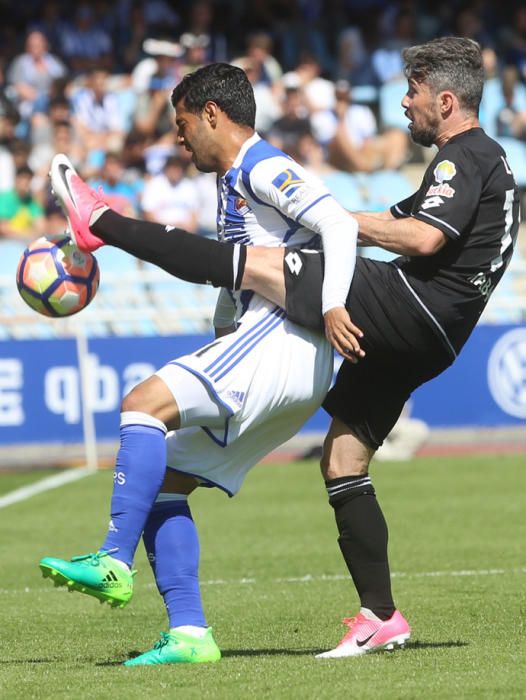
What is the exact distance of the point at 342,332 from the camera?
188 inches

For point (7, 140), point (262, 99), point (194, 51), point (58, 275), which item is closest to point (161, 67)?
point (194, 51)

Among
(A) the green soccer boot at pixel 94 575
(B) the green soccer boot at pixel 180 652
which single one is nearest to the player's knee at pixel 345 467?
(B) the green soccer boot at pixel 180 652

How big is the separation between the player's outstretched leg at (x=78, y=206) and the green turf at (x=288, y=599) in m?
1.56

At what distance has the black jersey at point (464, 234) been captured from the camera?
16.0 ft

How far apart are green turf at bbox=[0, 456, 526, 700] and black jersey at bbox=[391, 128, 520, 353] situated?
127 cm

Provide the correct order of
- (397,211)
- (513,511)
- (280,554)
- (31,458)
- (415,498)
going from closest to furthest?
(397,211) < (280,554) < (513,511) < (415,498) < (31,458)

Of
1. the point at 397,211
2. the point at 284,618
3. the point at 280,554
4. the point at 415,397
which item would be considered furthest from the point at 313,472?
the point at 397,211

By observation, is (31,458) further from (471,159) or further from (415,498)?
(471,159)

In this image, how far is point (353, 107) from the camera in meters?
18.0

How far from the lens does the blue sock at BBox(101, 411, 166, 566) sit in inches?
186

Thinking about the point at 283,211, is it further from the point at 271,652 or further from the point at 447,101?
the point at 271,652

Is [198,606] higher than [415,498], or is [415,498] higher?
[198,606]

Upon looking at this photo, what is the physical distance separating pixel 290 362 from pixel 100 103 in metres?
13.7

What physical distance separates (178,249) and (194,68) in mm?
12985
